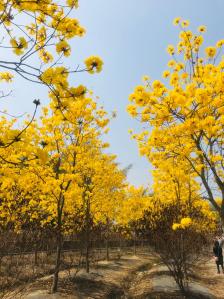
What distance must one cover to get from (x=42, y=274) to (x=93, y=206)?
4101 mm

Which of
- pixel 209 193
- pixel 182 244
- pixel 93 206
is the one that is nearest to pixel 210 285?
pixel 182 244

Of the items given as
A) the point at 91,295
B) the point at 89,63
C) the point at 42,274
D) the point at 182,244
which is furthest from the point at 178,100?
the point at 42,274

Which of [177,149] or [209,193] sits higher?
[177,149]

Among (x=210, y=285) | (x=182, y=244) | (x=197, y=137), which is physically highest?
(x=197, y=137)

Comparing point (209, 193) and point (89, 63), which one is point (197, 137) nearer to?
→ point (209, 193)

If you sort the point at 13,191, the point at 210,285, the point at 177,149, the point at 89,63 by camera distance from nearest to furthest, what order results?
the point at 89,63 < the point at 177,149 < the point at 13,191 < the point at 210,285

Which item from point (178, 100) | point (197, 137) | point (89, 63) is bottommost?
point (89, 63)

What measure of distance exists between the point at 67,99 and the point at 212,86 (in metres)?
3.74

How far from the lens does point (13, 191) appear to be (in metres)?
11.1

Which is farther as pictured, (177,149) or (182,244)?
(182,244)

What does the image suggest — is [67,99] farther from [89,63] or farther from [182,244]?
[182,244]

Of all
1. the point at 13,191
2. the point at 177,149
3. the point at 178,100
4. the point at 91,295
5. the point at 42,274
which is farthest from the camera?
the point at 42,274

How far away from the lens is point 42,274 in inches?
514

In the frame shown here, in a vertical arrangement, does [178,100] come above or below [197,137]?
above
